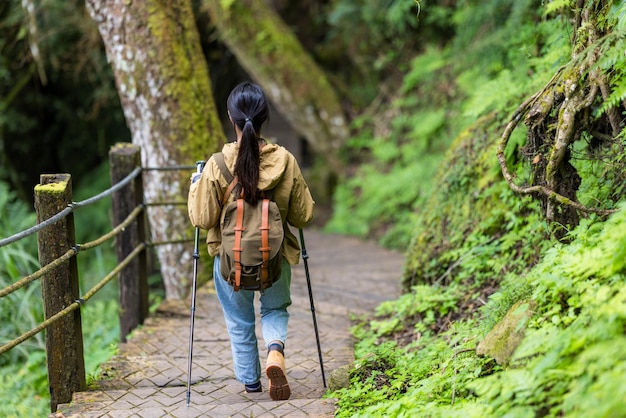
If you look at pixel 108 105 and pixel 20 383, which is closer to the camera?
pixel 20 383

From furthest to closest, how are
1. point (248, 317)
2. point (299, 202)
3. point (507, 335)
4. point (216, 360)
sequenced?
1. point (216, 360)
2. point (248, 317)
3. point (299, 202)
4. point (507, 335)

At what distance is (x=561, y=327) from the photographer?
126 inches

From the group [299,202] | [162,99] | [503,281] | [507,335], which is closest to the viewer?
[507,335]

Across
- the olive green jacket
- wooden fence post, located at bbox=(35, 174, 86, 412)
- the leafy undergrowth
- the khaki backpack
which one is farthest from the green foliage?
wooden fence post, located at bbox=(35, 174, 86, 412)

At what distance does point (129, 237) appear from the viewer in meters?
6.10

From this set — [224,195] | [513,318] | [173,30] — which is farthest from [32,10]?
[513,318]

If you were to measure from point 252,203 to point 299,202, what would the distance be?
1.09 feet

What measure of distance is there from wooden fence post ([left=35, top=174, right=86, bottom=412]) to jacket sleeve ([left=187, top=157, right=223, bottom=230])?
0.92 metres

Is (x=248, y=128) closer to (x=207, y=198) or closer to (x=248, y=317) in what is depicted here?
(x=207, y=198)

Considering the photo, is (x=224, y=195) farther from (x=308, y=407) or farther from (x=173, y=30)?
(x=173, y=30)

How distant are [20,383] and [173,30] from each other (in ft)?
12.6

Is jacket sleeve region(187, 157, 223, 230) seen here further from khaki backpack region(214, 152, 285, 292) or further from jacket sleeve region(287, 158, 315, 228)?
jacket sleeve region(287, 158, 315, 228)

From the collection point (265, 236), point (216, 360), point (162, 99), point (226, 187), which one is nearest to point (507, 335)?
point (265, 236)

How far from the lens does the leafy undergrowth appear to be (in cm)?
264
